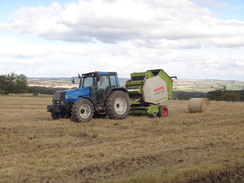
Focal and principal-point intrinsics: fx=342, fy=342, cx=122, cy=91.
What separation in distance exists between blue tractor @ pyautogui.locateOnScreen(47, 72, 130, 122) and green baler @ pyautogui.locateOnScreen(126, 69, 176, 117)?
830 millimetres

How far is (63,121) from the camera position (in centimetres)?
1334

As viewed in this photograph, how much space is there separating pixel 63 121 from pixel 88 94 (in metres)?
1.53

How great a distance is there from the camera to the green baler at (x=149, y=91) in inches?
606

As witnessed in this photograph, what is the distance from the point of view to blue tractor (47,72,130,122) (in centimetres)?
1349

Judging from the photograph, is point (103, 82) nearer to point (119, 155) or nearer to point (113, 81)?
point (113, 81)

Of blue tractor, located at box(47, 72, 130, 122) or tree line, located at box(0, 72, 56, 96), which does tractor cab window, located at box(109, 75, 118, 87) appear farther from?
tree line, located at box(0, 72, 56, 96)

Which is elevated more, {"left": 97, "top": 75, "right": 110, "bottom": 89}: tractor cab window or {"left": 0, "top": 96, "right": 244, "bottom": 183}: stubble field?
{"left": 97, "top": 75, "right": 110, "bottom": 89}: tractor cab window

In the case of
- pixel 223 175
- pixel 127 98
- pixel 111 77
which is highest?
pixel 111 77

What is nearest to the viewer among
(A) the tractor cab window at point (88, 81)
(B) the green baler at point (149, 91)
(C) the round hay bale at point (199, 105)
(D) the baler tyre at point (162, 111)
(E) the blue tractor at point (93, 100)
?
(E) the blue tractor at point (93, 100)

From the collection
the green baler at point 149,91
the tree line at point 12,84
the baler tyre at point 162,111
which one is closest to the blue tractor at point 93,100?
the green baler at point 149,91

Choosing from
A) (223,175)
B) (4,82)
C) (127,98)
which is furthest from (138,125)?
(4,82)

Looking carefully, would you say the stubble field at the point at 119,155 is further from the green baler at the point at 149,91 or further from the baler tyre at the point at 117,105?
the green baler at the point at 149,91

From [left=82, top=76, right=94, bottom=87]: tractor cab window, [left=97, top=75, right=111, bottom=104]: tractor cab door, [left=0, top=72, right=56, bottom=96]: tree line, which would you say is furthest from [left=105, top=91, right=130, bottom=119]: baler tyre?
[left=0, top=72, right=56, bottom=96]: tree line

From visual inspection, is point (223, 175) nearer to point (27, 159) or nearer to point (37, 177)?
point (37, 177)
